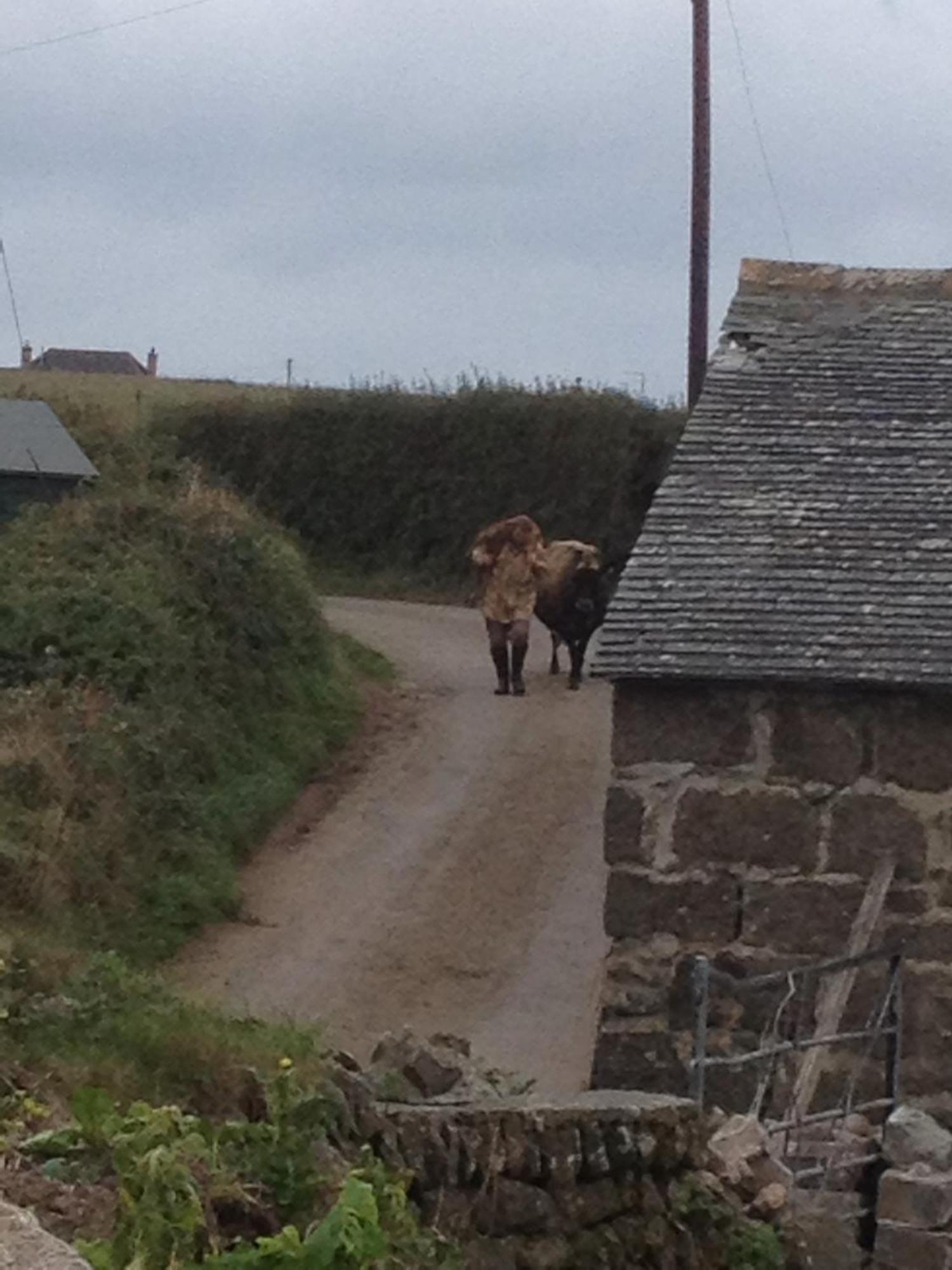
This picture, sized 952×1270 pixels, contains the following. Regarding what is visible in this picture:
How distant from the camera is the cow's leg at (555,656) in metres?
19.9

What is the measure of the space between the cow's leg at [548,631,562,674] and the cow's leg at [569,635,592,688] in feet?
1.18

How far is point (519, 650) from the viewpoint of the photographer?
18781 millimetres

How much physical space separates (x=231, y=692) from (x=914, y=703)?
8935mm

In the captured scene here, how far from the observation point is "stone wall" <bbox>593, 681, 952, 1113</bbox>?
8.21 m

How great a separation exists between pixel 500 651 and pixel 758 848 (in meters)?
10.6

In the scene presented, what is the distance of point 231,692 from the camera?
1645 cm

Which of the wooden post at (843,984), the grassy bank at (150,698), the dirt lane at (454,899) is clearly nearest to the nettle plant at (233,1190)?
the wooden post at (843,984)

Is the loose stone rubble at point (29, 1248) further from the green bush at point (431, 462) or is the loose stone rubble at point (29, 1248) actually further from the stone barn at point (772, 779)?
the green bush at point (431, 462)

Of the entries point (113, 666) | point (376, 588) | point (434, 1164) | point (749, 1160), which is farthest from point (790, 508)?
point (376, 588)

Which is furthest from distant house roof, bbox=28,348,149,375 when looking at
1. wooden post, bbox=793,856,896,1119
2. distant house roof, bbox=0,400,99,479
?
wooden post, bbox=793,856,896,1119

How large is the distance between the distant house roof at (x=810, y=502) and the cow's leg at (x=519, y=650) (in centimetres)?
786

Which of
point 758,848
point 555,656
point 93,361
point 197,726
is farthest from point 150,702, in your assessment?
point 93,361

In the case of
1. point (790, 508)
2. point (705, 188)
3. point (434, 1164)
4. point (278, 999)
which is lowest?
point (278, 999)

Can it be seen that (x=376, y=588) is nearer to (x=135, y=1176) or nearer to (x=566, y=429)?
(x=566, y=429)
